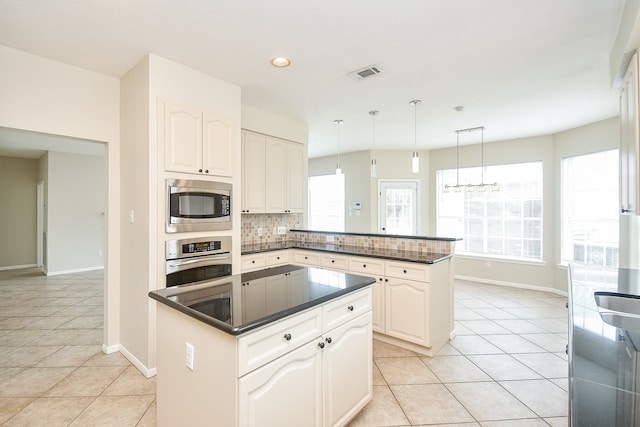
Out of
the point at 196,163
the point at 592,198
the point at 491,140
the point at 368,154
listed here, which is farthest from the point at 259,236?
the point at 592,198

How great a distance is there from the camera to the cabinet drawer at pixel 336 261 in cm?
345

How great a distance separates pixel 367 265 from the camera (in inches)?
128

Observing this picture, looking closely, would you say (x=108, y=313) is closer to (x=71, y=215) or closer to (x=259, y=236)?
(x=259, y=236)

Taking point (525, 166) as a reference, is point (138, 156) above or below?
below

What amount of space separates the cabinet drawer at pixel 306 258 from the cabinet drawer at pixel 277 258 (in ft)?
0.40

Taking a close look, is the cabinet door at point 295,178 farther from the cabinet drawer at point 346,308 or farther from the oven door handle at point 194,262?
the cabinet drawer at point 346,308

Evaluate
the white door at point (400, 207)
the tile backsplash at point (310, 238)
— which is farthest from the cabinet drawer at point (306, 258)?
the white door at point (400, 207)

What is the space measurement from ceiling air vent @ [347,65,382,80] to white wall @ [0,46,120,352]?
7.80 ft

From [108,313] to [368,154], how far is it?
5.42m

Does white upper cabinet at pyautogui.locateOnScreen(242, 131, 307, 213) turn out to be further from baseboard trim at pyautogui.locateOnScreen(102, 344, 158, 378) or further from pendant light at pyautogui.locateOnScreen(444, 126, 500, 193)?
pendant light at pyautogui.locateOnScreen(444, 126, 500, 193)

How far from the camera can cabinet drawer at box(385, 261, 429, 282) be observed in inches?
112

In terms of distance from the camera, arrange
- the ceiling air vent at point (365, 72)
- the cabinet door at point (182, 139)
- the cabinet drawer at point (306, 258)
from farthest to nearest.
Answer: the cabinet drawer at point (306, 258)
the ceiling air vent at point (365, 72)
the cabinet door at point (182, 139)

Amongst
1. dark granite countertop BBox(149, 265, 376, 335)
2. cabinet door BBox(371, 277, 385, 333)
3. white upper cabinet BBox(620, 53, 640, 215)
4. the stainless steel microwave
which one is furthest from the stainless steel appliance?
white upper cabinet BBox(620, 53, 640, 215)

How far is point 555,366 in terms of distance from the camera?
105 inches
